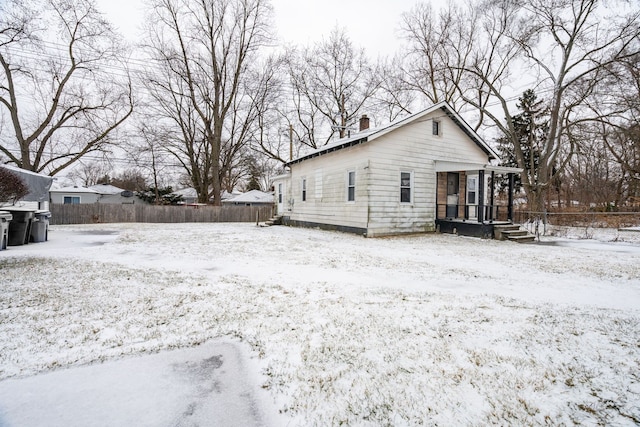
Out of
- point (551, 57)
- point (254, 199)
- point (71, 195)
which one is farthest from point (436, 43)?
point (71, 195)

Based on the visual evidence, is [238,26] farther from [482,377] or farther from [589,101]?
[482,377]

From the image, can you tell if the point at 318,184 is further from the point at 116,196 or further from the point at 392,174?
the point at 116,196

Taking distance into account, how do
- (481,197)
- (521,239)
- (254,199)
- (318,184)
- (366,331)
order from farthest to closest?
(254,199)
(318,184)
(481,197)
(521,239)
(366,331)

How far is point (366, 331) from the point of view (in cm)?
308

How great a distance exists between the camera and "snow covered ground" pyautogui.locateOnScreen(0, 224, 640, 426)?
2037mm

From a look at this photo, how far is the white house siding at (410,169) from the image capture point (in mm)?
11516

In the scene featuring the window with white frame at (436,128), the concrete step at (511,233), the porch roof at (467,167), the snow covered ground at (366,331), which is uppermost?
the window with white frame at (436,128)

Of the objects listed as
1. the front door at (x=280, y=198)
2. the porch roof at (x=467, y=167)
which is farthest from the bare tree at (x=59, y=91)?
the porch roof at (x=467, y=167)

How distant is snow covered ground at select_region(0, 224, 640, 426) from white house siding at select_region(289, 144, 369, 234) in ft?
19.3

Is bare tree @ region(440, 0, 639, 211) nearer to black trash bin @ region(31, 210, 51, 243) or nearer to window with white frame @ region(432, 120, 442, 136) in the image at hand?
window with white frame @ region(432, 120, 442, 136)

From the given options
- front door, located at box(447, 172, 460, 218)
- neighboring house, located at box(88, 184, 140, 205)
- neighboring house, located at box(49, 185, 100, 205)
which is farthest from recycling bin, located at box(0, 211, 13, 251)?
neighboring house, located at box(88, 184, 140, 205)

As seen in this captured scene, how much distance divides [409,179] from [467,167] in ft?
7.51

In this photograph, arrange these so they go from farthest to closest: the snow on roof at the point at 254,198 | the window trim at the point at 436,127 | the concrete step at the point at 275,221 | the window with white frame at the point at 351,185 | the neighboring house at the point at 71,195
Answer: the snow on roof at the point at 254,198 → the neighboring house at the point at 71,195 → the concrete step at the point at 275,221 → the window trim at the point at 436,127 → the window with white frame at the point at 351,185

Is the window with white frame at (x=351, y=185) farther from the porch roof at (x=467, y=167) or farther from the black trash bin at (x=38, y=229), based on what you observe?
the black trash bin at (x=38, y=229)
